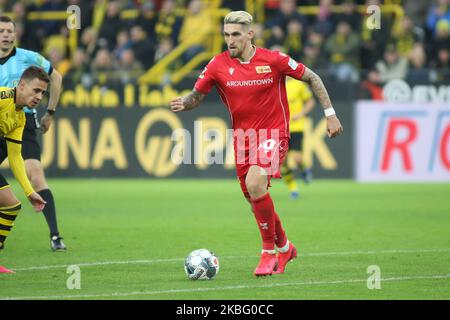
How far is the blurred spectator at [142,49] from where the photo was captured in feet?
81.2

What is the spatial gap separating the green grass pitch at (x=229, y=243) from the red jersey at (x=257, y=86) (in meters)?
1.36

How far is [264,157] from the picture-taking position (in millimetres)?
9531

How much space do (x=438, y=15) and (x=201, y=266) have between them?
15703 millimetres

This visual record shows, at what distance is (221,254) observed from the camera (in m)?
11.0

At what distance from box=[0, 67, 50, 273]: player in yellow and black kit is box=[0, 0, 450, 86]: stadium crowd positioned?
11.5 meters

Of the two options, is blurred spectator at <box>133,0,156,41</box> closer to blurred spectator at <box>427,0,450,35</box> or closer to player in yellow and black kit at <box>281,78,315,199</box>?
blurred spectator at <box>427,0,450,35</box>

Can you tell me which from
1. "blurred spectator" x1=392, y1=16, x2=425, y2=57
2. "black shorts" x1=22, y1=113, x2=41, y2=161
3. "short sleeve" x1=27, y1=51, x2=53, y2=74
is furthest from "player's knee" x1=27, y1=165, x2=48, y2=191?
"blurred spectator" x1=392, y1=16, x2=425, y2=57

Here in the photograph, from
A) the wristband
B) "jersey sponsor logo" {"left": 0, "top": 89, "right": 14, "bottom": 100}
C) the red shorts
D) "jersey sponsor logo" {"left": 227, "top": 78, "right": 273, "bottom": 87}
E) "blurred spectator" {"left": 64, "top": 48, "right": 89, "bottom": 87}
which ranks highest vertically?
"jersey sponsor logo" {"left": 227, "top": 78, "right": 273, "bottom": 87}

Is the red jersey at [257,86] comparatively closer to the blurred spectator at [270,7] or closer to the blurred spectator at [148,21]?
the blurred spectator at [148,21]

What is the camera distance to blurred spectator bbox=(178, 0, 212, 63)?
25156 mm

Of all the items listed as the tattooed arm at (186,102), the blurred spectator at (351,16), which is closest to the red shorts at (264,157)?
the tattooed arm at (186,102)
